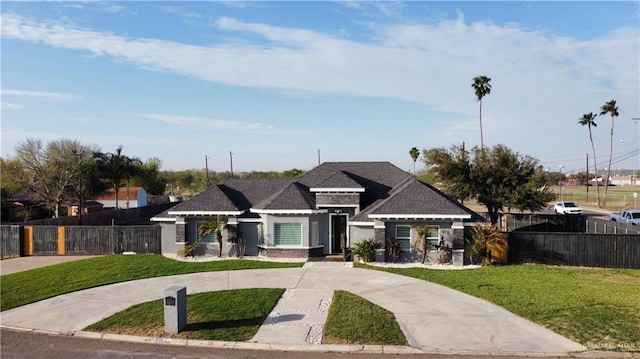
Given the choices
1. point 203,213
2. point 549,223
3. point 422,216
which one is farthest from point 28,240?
point 549,223

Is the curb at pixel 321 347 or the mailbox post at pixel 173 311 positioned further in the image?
the mailbox post at pixel 173 311

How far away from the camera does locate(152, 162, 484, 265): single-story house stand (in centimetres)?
2238

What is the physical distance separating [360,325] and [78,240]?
20.5 m

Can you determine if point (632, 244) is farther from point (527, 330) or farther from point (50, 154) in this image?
point (50, 154)

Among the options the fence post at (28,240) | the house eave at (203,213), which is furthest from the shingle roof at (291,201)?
the fence post at (28,240)

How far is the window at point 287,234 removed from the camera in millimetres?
24219

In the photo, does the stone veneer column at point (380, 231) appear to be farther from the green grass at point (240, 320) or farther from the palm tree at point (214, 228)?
the palm tree at point (214, 228)

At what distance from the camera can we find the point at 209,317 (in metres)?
13.8

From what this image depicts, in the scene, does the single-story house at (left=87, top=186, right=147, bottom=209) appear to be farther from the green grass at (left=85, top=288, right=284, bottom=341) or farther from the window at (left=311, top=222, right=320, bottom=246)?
the green grass at (left=85, top=288, right=284, bottom=341)

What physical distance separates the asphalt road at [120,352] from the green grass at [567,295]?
3.20 metres

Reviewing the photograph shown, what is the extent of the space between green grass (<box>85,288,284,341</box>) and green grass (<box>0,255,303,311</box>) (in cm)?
484

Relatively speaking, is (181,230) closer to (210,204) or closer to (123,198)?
(210,204)

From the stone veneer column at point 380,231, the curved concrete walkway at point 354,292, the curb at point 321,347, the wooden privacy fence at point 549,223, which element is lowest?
the curb at point 321,347

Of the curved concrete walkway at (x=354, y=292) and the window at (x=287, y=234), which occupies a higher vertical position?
the window at (x=287, y=234)
